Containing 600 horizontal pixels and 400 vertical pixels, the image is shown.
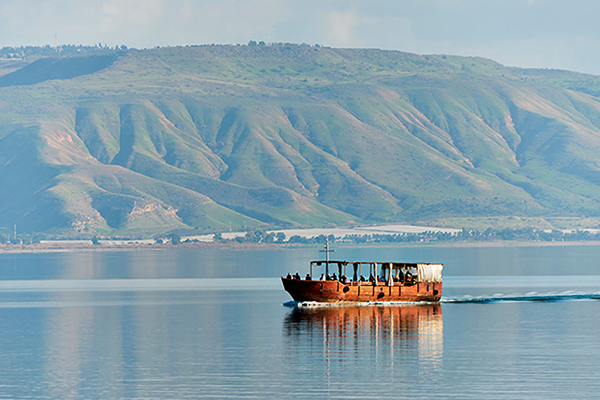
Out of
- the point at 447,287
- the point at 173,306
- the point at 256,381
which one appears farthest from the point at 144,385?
the point at 447,287

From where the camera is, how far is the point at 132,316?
4993 inches

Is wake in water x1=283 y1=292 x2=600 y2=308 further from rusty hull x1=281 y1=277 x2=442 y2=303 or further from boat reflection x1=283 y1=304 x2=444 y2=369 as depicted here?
boat reflection x1=283 y1=304 x2=444 y2=369

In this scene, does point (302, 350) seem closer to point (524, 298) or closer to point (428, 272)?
point (428, 272)

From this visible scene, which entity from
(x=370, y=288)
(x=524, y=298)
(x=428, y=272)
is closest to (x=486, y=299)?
(x=524, y=298)

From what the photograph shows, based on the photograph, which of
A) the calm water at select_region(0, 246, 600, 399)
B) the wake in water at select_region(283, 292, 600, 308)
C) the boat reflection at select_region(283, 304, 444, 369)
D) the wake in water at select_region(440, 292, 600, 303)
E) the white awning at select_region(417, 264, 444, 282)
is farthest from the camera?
the wake in water at select_region(440, 292, 600, 303)

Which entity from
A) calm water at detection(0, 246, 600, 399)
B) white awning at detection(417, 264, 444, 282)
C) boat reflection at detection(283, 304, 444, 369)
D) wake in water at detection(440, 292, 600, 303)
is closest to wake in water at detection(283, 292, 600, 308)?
wake in water at detection(440, 292, 600, 303)

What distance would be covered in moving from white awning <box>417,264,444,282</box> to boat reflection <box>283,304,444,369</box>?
4.05 meters

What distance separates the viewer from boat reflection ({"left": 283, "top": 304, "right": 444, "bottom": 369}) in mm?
85438

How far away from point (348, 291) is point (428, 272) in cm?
1076

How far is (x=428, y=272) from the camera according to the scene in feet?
444

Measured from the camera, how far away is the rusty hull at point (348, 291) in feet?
431

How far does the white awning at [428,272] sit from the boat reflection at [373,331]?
4.05 metres

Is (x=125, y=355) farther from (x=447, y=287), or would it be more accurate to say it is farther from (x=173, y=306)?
(x=447, y=287)

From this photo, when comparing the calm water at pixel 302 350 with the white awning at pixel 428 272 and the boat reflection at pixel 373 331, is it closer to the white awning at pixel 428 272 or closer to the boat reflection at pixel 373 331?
the boat reflection at pixel 373 331
